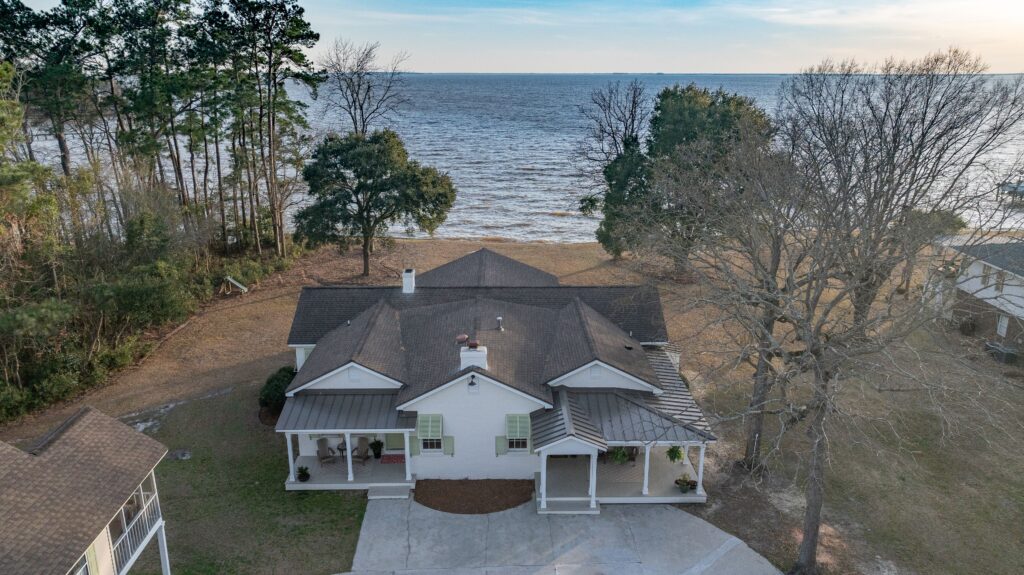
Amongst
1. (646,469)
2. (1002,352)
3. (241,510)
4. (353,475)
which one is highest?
(1002,352)

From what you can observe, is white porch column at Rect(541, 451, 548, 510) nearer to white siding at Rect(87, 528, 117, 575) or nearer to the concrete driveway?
the concrete driveway

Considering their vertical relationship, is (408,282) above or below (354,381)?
above

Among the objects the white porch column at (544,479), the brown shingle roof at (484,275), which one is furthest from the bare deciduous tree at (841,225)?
the brown shingle roof at (484,275)

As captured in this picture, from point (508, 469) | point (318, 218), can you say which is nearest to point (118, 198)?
point (318, 218)

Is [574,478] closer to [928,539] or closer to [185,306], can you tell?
[928,539]

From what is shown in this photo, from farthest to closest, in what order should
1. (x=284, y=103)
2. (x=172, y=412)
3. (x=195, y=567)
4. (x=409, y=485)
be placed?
(x=284, y=103) → (x=172, y=412) → (x=409, y=485) → (x=195, y=567)

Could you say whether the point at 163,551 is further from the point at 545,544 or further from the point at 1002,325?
the point at 1002,325

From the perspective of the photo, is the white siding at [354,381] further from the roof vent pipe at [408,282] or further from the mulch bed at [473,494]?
the roof vent pipe at [408,282]

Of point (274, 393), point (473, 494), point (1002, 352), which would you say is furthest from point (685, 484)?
point (1002, 352)
